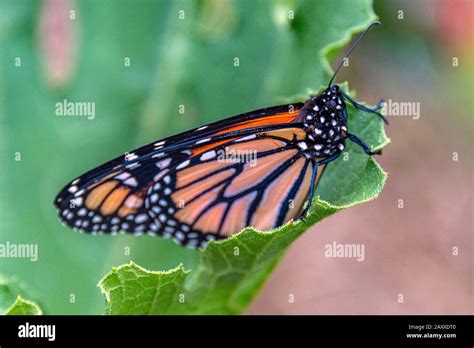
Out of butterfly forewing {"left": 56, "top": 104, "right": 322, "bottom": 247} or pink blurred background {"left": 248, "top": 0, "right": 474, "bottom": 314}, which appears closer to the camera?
butterfly forewing {"left": 56, "top": 104, "right": 322, "bottom": 247}

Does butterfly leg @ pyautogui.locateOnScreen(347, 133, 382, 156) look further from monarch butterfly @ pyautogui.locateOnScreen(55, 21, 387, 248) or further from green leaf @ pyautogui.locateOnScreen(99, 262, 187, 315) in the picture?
green leaf @ pyautogui.locateOnScreen(99, 262, 187, 315)

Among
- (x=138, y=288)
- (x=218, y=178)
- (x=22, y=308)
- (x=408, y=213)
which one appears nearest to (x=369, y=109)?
(x=218, y=178)

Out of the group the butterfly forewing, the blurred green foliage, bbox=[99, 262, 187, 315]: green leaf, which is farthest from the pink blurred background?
bbox=[99, 262, 187, 315]: green leaf

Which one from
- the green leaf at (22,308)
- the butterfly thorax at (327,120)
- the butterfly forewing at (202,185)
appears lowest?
the green leaf at (22,308)

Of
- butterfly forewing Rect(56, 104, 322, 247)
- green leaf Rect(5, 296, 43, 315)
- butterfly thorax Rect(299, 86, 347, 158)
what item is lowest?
green leaf Rect(5, 296, 43, 315)

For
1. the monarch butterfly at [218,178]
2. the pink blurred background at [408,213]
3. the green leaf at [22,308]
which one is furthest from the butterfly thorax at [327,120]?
the pink blurred background at [408,213]

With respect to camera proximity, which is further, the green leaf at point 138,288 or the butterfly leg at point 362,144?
the butterfly leg at point 362,144

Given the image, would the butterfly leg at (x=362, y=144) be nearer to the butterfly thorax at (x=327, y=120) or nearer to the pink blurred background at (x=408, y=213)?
the butterfly thorax at (x=327, y=120)

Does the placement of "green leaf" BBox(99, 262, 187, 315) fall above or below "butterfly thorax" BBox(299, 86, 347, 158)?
below
